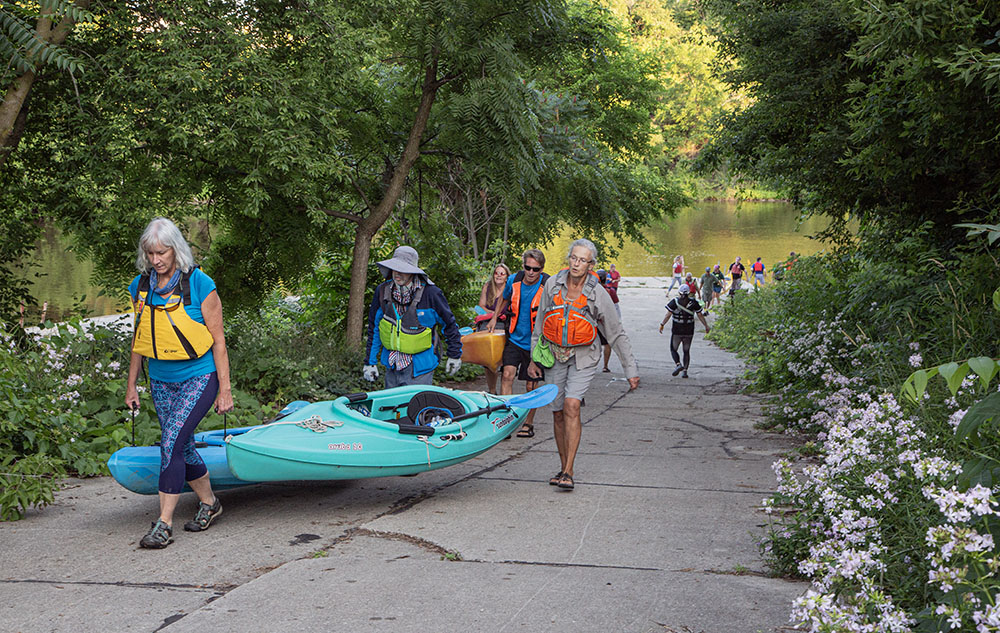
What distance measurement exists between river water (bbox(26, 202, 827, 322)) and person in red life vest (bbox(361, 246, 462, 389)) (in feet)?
62.2

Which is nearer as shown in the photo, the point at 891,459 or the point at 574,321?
the point at 891,459

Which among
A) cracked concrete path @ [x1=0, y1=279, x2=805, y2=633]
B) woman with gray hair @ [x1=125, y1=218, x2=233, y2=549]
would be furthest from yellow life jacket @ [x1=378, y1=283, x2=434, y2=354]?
woman with gray hair @ [x1=125, y1=218, x2=233, y2=549]

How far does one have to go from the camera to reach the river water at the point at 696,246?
33.8m

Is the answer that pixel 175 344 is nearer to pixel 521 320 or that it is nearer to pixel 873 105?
pixel 521 320

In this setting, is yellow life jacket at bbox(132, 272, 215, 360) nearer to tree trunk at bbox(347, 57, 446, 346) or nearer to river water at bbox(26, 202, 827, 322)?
tree trunk at bbox(347, 57, 446, 346)

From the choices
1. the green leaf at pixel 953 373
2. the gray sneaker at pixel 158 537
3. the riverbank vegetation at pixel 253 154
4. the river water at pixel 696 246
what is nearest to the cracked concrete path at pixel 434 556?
the gray sneaker at pixel 158 537

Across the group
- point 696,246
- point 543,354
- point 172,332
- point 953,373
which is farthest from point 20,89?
point 696,246

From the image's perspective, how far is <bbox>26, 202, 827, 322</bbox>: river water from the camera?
3381 centimetres

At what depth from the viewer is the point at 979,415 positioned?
116 inches

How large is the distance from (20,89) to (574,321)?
219 inches

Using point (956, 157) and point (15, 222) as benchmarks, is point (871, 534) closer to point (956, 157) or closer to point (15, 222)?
point (956, 157)

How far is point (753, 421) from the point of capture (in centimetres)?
1109

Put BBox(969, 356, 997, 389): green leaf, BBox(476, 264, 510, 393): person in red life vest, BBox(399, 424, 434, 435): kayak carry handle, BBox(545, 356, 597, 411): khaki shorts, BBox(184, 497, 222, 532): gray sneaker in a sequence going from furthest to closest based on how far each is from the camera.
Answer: BBox(476, 264, 510, 393): person in red life vest
BBox(545, 356, 597, 411): khaki shorts
BBox(399, 424, 434, 435): kayak carry handle
BBox(184, 497, 222, 532): gray sneaker
BBox(969, 356, 997, 389): green leaf

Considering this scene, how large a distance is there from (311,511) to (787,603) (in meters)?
3.30
